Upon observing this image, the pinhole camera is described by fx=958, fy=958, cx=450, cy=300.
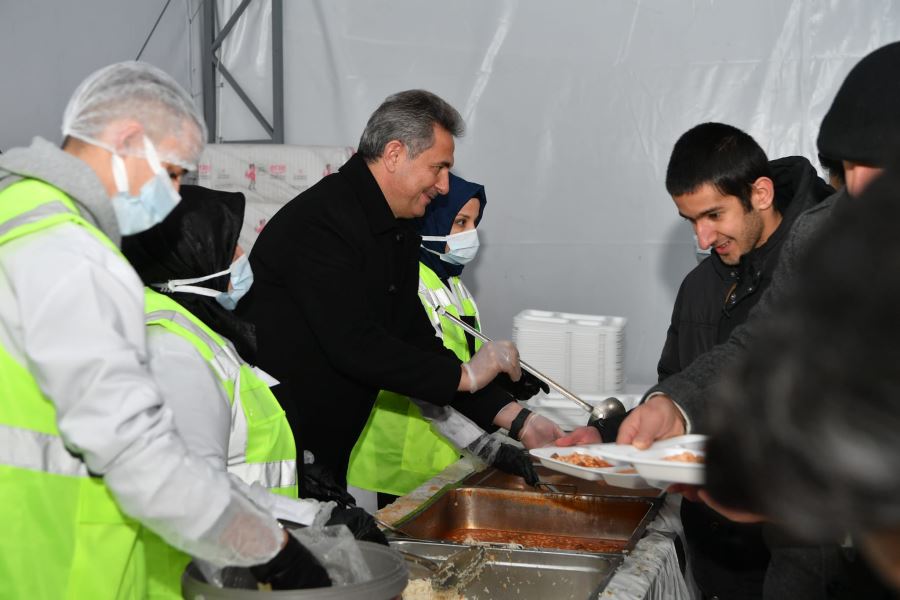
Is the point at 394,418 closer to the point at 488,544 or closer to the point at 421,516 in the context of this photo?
the point at 421,516

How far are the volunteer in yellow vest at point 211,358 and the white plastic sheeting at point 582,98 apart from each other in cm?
273

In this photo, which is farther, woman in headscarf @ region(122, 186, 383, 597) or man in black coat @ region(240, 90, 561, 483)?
man in black coat @ region(240, 90, 561, 483)

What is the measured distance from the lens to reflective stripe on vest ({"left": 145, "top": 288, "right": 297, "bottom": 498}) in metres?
1.66

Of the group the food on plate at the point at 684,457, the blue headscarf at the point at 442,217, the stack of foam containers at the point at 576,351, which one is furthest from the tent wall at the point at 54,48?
the food on plate at the point at 684,457

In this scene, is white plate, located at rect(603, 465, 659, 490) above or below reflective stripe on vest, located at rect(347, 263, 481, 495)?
above

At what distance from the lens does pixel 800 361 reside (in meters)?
0.52

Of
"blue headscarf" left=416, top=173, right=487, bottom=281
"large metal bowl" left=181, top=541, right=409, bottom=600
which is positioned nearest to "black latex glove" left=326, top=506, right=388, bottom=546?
"large metal bowl" left=181, top=541, right=409, bottom=600

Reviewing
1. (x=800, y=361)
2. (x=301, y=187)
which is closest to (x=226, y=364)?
(x=800, y=361)

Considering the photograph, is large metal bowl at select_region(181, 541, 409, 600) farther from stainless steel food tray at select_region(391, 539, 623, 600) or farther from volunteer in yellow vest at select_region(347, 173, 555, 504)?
volunteer in yellow vest at select_region(347, 173, 555, 504)

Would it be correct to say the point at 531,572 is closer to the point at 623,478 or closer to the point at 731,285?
the point at 623,478

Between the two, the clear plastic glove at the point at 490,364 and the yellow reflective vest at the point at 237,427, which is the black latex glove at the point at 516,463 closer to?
the clear plastic glove at the point at 490,364

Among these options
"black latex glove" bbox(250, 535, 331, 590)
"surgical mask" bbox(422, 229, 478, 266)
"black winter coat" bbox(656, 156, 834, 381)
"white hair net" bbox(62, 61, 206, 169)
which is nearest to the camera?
"black latex glove" bbox(250, 535, 331, 590)

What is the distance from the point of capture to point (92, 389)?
4.02ft

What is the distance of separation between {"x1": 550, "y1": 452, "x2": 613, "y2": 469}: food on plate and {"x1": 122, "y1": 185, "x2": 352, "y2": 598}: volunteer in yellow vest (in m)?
0.52
